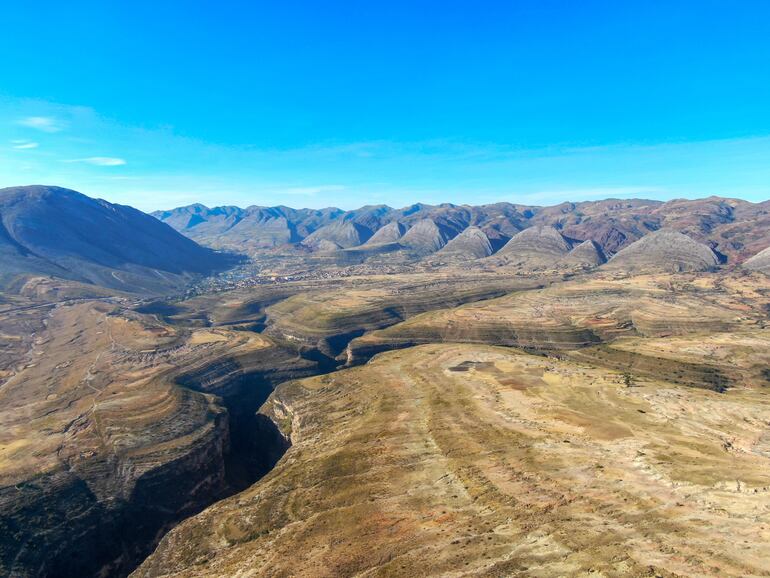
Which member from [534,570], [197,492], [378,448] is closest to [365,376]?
[378,448]

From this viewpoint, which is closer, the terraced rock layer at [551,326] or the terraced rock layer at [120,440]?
the terraced rock layer at [120,440]

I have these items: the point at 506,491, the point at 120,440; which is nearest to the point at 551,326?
the point at 506,491

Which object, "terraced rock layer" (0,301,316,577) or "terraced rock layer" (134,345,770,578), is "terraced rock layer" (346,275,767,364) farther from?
"terraced rock layer" (134,345,770,578)

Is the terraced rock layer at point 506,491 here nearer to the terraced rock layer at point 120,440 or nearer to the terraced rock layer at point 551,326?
the terraced rock layer at point 120,440

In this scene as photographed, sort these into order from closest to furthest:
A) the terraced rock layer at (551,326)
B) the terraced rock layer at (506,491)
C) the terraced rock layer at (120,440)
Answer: the terraced rock layer at (506,491), the terraced rock layer at (120,440), the terraced rock layer at (551,326)

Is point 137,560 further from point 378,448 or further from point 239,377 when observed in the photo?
point 239,377

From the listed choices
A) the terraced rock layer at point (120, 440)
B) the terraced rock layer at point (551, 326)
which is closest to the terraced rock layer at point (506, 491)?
the terraced rock layer at point (120, 440)

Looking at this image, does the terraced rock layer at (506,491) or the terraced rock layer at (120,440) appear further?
the terraced rock layer at (120,440)

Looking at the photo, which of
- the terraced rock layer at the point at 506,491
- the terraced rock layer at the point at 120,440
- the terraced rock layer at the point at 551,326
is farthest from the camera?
the terraced rock layer at the point at 551,326

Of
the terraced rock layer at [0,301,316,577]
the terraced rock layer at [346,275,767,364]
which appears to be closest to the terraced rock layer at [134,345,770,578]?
the terraced rock layer at [0,301,316,577]
